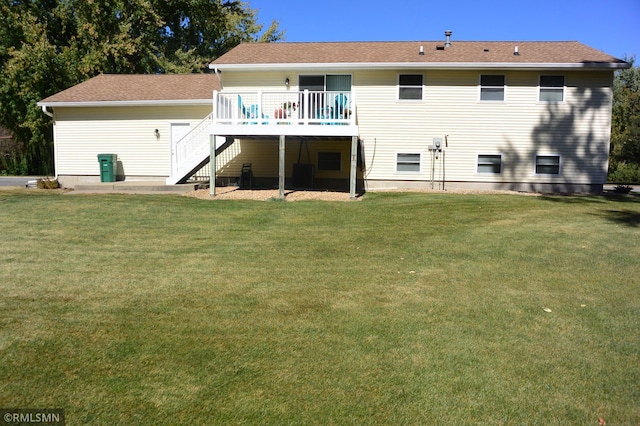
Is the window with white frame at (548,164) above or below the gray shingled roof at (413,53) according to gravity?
below

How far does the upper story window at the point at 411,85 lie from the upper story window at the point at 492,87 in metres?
2.05

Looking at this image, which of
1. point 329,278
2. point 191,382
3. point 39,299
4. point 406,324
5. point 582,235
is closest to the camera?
point 191,382

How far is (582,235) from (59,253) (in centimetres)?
874

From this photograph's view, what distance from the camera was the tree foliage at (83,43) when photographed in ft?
81.0

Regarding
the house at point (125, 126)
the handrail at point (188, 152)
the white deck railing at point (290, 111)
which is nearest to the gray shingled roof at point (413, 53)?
the white deck railing at point (290, 111)

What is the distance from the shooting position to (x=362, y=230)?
32.2 feet

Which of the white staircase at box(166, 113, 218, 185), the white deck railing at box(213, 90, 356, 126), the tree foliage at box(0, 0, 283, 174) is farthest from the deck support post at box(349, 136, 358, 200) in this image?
the tree foliage at box(0, 0, 283, 174)

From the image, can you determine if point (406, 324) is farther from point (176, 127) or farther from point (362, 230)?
point (176, 127)

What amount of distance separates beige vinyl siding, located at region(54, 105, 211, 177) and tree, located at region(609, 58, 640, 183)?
85.3 ft

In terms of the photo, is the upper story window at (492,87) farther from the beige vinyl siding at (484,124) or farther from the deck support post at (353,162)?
the deck support post at (353,162)

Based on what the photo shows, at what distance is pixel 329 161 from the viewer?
58.9ft

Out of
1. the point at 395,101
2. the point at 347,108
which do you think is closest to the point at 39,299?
the point at 347,108

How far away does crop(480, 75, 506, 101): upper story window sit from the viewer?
658 inches

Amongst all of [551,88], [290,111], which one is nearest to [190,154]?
[290,111]
